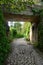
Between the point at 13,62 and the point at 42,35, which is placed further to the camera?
the point at 42,35

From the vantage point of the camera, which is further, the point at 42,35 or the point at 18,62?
the point at 42,35

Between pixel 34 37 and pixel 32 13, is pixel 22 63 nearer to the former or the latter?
pixel 32 13

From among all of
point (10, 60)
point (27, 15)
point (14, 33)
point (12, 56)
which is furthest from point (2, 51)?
point (14, 33)

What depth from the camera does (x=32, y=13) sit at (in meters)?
14.2

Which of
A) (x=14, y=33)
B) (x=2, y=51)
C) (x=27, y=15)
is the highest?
(x=27, y=15)

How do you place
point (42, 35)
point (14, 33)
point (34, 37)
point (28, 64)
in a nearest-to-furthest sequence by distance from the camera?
1. point (28, 64)
2. point (42, 35)
3. point (34, 37)
4. point (14, 33)

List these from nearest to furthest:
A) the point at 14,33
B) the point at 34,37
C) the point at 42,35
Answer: the point at 42,35 < the point at 34,37 < the point at 14,33

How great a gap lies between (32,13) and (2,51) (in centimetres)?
611

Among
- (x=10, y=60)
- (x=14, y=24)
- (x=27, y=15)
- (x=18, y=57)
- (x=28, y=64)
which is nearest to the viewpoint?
(x=28, y=64)

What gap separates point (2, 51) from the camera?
9133 mm

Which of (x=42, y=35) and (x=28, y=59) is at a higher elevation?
(x=42, y=35)

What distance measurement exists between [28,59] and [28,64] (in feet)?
2.88

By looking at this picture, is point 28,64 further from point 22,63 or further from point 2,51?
point 2,51

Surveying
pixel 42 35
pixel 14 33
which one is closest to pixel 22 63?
pixel 42 35
